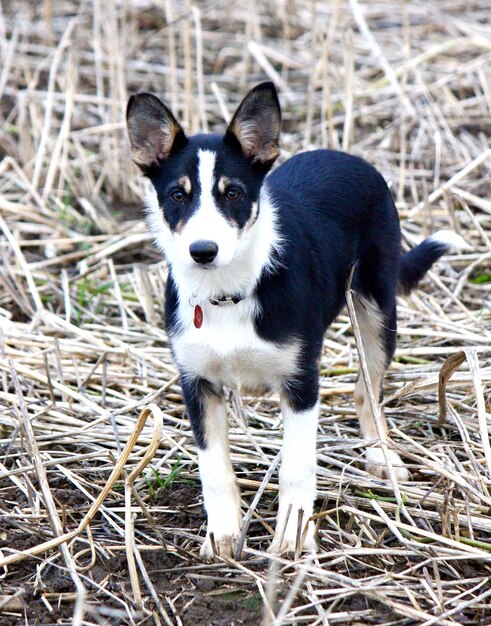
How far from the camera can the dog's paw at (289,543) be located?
3846 mm

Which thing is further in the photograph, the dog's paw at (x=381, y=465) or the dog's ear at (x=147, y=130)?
the dog's paw at (x=381, y=465)

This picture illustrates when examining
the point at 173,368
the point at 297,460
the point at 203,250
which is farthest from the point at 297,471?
the point at 173,368

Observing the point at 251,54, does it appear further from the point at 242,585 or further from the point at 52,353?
the point at 242,585

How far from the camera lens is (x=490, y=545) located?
12.2ft

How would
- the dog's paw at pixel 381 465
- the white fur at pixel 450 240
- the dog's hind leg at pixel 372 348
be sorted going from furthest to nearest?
the white fur at pixel 450 240
the dog's hind leg at pixel 372 348
the dog's paw at pixel 381 465

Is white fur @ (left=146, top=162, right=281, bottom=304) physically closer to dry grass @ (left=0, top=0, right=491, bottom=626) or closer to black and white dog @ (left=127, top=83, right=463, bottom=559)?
black and white dog @ (left=127, top=83, right=463, bottom=559)

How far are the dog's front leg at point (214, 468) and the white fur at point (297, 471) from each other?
191 millimetres

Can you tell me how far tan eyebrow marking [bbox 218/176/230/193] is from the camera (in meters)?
3.74

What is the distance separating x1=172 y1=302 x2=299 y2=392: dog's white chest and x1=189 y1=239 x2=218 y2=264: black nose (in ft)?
1.42

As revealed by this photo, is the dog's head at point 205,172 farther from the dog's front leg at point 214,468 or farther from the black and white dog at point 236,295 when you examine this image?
the dog's front leg at point 214,468

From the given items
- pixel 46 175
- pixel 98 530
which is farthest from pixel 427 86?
pixel 98 530

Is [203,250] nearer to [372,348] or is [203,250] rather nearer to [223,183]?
[223,183]

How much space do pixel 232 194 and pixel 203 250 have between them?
1.22 ft

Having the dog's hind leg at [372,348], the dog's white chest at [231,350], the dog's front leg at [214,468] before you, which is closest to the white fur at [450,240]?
the dog's hind leg at [372,348]
